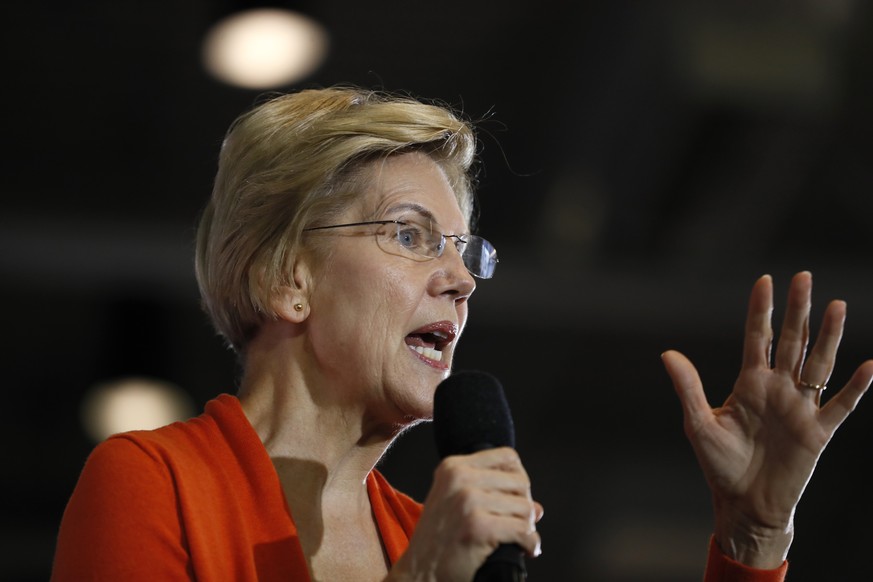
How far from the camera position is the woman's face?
1858 mm

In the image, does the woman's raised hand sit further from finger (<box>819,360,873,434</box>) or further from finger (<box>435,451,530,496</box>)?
finger (<box>435,451,530,496</box>)

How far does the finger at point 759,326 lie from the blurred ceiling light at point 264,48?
2.70 metres

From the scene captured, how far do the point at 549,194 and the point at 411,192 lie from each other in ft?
11.8

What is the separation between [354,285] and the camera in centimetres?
189

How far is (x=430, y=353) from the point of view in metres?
1.93

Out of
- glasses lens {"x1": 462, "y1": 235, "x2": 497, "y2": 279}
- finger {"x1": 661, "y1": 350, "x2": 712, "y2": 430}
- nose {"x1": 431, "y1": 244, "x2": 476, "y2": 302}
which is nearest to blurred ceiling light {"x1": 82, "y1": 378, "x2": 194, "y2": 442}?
glasses lens {"x1": 462, "y1": 235, "x2": 497, "y2": 279}

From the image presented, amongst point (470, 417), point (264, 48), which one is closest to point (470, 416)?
point (470, 417)

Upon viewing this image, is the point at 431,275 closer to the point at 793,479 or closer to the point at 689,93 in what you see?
the point at 793,479

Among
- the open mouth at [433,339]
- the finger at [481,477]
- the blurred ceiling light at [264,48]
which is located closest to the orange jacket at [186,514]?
the open mouth at [433,339]

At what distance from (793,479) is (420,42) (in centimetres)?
316

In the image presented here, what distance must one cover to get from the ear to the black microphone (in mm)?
486

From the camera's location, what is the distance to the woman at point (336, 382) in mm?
1655

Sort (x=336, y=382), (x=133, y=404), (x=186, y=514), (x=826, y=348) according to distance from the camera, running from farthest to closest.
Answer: (x=133, y=404) < (x=336, y=382) < (x=826, y=348) < (x=186, y=514)

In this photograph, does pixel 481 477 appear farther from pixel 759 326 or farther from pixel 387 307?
pixel 759 326
